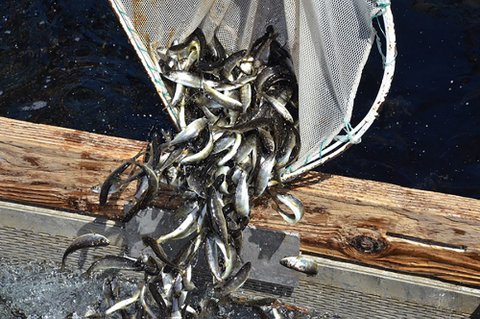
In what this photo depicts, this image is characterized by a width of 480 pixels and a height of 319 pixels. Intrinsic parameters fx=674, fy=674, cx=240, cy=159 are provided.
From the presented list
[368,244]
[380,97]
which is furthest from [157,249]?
[380,97]

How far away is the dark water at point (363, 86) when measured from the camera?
4.55 m

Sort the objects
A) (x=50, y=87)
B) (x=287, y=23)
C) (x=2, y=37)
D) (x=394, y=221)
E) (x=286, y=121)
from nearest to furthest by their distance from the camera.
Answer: (x=394, y=221) < (x=286, y=121) < (x=287, y=23) < (x=50, y=87) < (x=2, y=37)

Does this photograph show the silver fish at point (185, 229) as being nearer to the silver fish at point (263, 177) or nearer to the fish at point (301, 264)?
the silver fish at point (263, 177)

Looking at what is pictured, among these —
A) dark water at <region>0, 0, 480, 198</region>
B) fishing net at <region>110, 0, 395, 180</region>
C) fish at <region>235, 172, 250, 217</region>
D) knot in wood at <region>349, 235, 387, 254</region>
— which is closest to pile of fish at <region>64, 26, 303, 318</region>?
fish at <region>235, 172, 250, 217</region>

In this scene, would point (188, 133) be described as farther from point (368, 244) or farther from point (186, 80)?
point (368, 244)

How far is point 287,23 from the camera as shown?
3.34 m

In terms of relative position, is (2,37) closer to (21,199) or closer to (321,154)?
(21,199)

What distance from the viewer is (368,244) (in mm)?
2924

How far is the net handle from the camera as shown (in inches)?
105

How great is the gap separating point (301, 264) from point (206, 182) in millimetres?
571

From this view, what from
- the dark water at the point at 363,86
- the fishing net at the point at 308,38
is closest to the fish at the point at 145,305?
the fishing net at the point at 308,38

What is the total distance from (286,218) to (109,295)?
92 cm

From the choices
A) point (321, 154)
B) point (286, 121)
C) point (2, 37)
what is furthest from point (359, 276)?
point (2, 37)

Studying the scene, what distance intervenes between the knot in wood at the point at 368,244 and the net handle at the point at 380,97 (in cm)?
37
